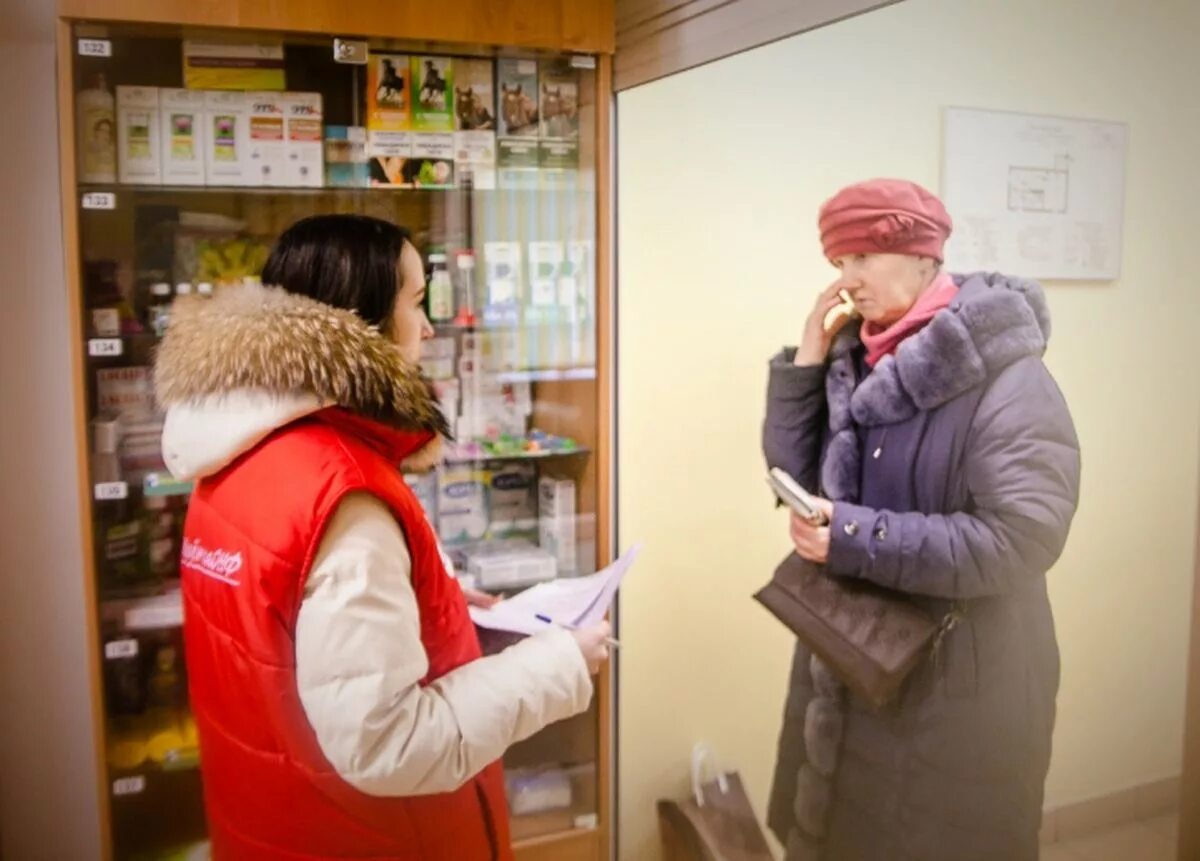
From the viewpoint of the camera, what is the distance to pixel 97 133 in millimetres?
2188

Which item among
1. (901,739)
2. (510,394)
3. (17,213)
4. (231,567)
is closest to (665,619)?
(510,394)

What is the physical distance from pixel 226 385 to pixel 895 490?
1.03m

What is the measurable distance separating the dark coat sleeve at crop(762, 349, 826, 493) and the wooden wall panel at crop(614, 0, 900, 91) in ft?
1.94

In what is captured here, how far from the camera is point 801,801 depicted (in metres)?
2.01

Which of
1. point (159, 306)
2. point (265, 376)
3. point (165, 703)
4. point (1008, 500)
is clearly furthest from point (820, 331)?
point (165, 703)

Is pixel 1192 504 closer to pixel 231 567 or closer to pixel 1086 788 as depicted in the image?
pixel 1086 788

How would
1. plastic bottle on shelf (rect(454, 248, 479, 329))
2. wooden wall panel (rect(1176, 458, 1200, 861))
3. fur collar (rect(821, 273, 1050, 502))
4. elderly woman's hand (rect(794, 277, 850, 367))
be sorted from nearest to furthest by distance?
wooden wall panel (rect(1176, 458, 1200, 861)) → fur collar (rect(821, 273, 1050, 502)) → elderly woman's hand (rect(794, 277, 850, 367)) → plastic bottle on shelf (rect(454, 248, 479, 329))

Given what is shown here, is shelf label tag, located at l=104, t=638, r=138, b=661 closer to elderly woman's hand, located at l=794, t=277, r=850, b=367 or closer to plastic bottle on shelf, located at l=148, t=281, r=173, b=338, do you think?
plastic bottle on shelf, located at l=148, t=281, r=173, b=338

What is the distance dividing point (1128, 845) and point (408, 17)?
2017 millimetres

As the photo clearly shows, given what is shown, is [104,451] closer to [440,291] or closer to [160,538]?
[160,538]

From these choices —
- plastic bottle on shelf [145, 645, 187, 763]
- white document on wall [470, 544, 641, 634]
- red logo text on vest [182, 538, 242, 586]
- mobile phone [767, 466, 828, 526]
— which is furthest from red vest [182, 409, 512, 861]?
plastic bottle on shelf [145, 645, 187, 763]

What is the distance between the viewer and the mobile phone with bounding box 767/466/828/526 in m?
1.77

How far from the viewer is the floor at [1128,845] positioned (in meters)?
1.25

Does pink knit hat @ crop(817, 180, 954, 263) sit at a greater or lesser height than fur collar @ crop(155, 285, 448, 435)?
greater
